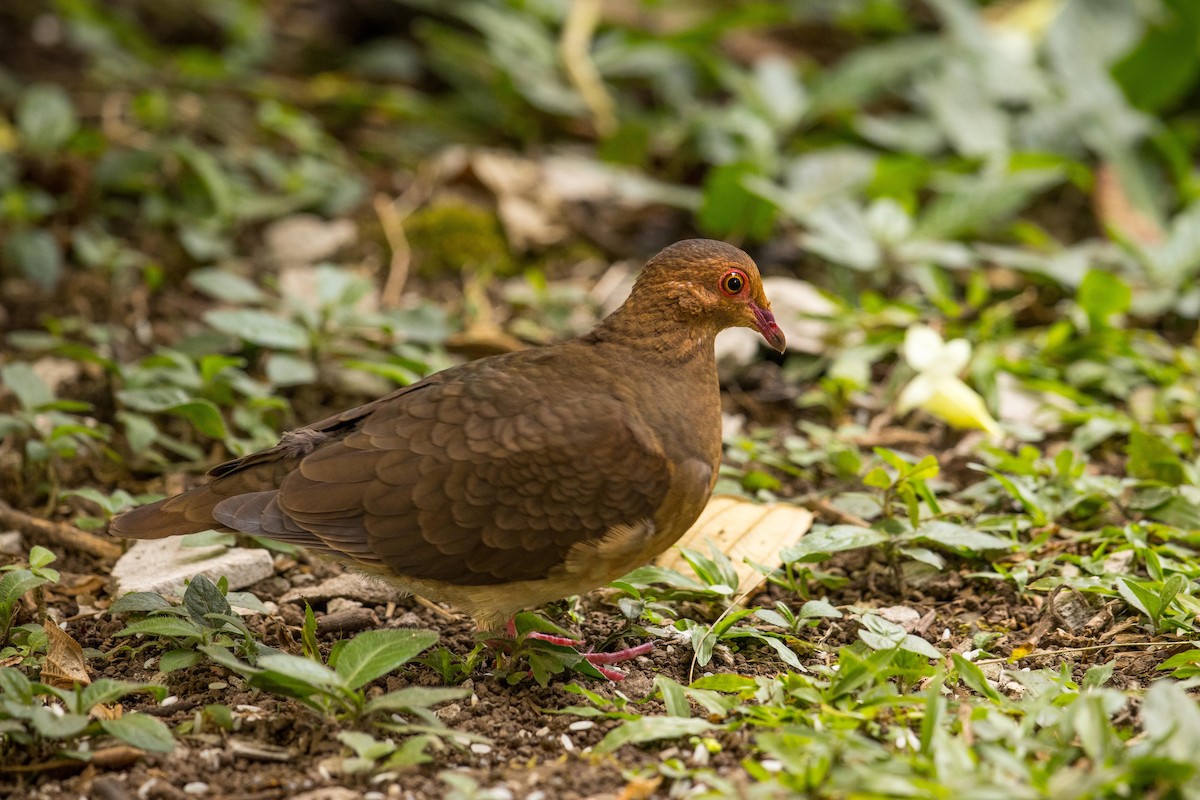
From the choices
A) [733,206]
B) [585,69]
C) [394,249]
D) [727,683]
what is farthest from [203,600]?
[585,69]

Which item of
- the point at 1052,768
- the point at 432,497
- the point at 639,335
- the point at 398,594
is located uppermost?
the point at 639,335

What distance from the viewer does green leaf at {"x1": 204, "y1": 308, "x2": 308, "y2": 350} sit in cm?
471

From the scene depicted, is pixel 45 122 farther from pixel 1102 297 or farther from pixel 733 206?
pixel 1102 297

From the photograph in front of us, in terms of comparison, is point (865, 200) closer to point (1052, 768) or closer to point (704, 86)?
point (704, 86)

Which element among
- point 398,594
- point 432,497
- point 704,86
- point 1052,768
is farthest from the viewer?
point 704,86

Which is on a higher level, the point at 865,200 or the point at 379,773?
the point at 865,200

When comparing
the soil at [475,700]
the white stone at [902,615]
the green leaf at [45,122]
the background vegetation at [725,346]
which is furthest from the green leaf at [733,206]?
the green leaf at [45,122]

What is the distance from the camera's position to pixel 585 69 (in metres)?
7.23

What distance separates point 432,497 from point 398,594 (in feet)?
2.36

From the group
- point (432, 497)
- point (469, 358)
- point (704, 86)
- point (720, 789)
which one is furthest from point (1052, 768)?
point (704, 86)

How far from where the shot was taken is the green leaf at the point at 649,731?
2.99m

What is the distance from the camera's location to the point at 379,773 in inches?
116

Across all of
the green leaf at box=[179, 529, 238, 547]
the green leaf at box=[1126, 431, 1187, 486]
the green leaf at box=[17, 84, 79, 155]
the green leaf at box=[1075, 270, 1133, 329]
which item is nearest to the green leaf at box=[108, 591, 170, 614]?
the green leaf at box=[179, 529, 238, 547]

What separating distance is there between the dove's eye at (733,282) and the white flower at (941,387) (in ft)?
3.77
